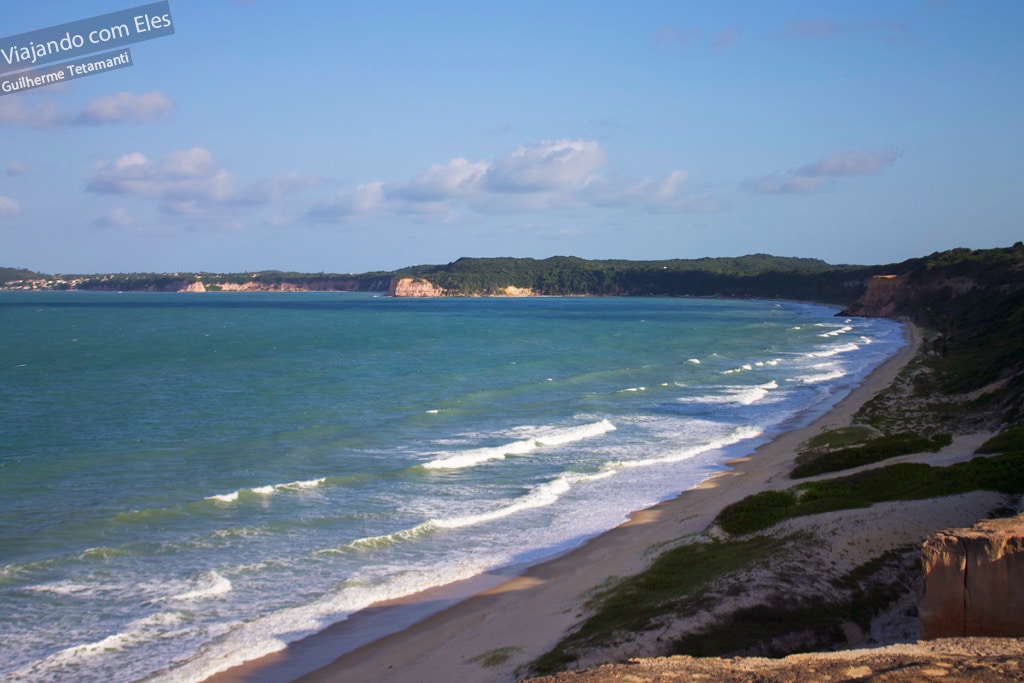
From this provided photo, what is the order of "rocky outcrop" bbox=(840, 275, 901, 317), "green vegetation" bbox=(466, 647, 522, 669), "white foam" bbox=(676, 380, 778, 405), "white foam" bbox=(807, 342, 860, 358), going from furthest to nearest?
"rocky outcrop" bbox=(840, 275, 901, 317), "white foam" bbox=(807, 342, 860, 358), "white foam" bbox=(676, 380, 778, 405), "green vegetation" bbox=(466, 647, 522, 669)

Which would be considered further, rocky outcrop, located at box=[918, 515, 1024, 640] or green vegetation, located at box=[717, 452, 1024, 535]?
green vegetation, located at box=[717, 452, 1024, 535]

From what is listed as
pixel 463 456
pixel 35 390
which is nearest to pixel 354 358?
pixel 35 390

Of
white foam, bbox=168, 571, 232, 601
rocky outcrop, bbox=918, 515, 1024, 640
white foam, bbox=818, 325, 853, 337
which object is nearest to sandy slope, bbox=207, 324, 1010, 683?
rocky outcrop, bbox=918, 515, 1024, 640

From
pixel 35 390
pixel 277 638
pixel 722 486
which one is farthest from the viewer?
pixel 35 390

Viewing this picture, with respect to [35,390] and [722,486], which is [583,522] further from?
[35,390]

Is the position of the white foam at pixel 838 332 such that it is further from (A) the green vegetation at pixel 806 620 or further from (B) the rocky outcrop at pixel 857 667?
(B) the rocky outcrop at pixel 857 667

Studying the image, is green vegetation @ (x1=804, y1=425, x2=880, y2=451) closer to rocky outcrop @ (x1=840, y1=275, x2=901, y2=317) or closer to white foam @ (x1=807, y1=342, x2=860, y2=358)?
white foam @ (x1=807, y1=342, x2=860, y2=358)
